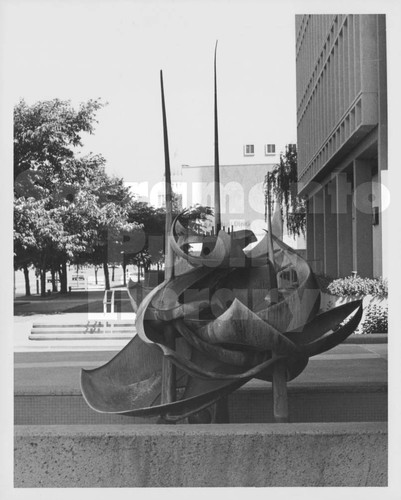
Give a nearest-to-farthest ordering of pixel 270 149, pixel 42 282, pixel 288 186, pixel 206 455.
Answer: pixel 206 455 → pixel 270 149 → pixel 288 186 → pixel 42 282

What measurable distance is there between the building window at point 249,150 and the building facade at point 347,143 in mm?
6401

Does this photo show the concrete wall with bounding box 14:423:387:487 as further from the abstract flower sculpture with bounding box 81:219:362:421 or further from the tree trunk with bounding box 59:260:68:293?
the tree trunk with bounding box 59:260:68:293

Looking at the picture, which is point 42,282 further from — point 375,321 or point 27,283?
point 375,321

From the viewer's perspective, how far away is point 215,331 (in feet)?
14.8

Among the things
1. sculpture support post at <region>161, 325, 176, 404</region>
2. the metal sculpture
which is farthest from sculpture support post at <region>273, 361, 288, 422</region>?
sculpture support post at <region>161, 325, 176, 404</region>

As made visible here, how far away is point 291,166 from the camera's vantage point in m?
10.8

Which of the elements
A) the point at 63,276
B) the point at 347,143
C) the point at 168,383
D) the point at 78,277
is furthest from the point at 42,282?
the point at 168,383

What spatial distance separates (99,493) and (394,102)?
309 centimetres

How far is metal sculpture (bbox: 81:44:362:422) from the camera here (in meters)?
4.57

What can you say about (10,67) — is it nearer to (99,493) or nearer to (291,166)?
(99,493)

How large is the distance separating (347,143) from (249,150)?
426 inches

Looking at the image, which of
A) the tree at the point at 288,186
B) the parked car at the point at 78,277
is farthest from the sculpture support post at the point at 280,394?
the parked car at the point at 78,277

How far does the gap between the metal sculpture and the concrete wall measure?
0.35m

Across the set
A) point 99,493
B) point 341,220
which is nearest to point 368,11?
point 99,493
